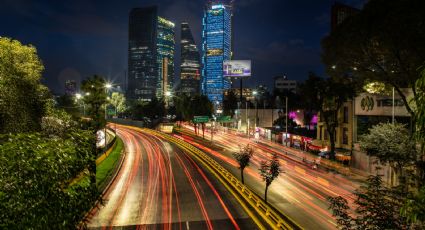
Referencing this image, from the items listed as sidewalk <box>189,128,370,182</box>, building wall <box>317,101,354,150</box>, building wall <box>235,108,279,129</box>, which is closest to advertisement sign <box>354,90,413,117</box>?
building wall <box>317,101,354,150</box>

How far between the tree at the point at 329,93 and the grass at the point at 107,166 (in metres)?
30.7

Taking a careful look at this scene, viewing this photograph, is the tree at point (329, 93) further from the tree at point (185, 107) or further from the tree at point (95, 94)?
the tree at point (185, 107)

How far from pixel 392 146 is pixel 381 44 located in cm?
922

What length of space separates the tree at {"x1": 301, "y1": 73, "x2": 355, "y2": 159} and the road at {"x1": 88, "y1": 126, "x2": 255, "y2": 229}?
20989mm

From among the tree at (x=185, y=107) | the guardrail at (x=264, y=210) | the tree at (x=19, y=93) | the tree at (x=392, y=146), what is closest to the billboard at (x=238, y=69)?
the tree at (x=185, y=107)

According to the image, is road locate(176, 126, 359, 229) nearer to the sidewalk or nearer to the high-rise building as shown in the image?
the sidewalk

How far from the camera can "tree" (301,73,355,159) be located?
48594 millimetres

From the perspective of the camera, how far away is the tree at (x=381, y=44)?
2783 centimetres

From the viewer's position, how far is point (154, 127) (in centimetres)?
10900

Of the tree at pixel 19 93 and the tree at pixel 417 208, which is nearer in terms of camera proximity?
A: the tree at pixel 417 208

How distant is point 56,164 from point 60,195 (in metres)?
0.68

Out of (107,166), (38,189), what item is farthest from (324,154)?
(38,189)

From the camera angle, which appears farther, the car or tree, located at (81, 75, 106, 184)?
the car

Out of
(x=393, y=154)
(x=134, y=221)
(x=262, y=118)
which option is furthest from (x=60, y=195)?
(x=262, y=118)
